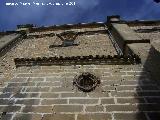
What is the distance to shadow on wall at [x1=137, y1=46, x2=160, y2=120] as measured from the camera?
15.1ft

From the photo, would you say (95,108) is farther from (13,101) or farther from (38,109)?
(13,101)

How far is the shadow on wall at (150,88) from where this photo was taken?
4.59 m

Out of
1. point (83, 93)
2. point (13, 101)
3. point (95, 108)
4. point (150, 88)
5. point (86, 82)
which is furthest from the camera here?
point (86, 82)

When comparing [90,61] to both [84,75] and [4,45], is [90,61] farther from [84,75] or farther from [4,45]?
[4,45]

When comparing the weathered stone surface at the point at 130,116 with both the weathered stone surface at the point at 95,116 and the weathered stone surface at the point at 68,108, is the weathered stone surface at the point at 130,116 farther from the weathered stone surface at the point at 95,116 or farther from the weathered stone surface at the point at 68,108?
the weathered stone surface at the point at 68,108

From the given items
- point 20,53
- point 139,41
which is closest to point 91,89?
point 139,41

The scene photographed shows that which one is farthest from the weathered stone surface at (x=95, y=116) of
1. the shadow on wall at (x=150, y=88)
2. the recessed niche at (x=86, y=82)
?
the recessed niche at (x=86, y=82)

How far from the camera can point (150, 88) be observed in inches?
211

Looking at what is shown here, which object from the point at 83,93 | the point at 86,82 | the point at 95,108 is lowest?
the point at 95,108

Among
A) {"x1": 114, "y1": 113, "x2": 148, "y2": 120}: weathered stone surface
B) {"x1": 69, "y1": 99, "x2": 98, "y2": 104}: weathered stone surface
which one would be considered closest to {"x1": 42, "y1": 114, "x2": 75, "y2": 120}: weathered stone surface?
{"x1": 69, "y1": 99, "x2": 98, "y2": 104}: weathered stone surface

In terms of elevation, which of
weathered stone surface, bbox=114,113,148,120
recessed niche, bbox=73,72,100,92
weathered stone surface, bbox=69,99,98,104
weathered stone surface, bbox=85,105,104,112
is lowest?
weathered stone surface, bbox=114,113,148,120

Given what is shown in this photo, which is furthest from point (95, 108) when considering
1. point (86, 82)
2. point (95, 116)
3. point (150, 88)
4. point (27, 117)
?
point (150, 88)

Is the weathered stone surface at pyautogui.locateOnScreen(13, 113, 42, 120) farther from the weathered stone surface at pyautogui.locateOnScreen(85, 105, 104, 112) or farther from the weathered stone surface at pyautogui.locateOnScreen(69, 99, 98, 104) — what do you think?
the weathered stone surface at pyautogui.locateOnScreen(85, 105, 104, 112)

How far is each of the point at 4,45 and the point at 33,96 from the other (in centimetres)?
558
